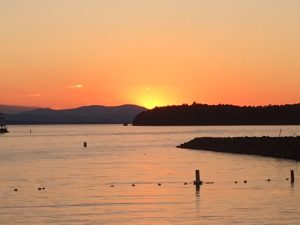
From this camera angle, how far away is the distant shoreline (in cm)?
7789

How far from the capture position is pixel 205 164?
2653 inches

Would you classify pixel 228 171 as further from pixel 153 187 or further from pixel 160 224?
pixel 160 224

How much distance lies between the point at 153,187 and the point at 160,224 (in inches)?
644

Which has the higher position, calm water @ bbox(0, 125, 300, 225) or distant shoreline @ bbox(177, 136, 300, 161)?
distant shoreline @ bbox(177, 136, 300, 161)

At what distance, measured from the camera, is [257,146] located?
8825 centimetres

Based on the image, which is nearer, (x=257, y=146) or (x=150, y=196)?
(x=150, y=196)

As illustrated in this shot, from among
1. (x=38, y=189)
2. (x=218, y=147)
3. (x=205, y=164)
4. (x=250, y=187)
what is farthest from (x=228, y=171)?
(x=218, y=147)

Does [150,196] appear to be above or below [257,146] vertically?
below

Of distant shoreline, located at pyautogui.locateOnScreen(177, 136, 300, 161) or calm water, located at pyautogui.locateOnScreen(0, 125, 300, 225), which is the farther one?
distant shoreline, located at pyautogui.locateOnScreen(177, 136, 300, 161)

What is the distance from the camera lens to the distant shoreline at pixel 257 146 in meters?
77.9

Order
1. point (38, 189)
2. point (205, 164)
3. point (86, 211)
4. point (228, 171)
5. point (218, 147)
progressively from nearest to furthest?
1. point (86, 211)
2. point (38, 189)
3. point (228, 171)
4. point (205, 164)
5. point (218, 147)

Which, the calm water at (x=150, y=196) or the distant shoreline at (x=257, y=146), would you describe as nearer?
the calm water at (x=150, y=196)

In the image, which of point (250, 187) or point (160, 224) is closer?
point (160, 224)

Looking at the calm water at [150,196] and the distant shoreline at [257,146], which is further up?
the distant shoreline at [257,146]
